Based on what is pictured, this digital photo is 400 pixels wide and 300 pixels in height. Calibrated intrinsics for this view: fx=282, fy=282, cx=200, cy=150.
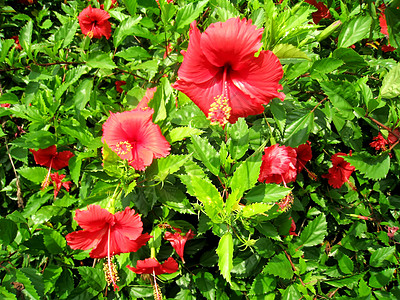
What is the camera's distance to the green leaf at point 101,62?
5.05ft

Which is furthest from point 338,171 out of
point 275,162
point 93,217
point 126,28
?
point 126,28

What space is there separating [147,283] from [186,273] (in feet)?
0.73

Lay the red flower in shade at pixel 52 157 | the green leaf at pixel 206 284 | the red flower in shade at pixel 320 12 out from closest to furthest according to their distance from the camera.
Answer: the green leaf at pixel 206 284, the red flower in shade at pixel 52 157, the red flower in shade at pixel 320 12

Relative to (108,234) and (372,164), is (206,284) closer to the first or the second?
(108,234)

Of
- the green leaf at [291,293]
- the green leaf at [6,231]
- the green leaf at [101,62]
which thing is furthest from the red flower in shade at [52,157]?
the green leaf at [291,293]

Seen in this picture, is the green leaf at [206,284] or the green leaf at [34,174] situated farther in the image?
the green leaf at [34,174]

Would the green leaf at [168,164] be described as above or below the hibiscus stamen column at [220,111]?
below

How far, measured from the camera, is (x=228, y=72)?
116cm

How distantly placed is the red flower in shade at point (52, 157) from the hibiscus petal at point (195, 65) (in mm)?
1031

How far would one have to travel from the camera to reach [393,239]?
1.82 metres

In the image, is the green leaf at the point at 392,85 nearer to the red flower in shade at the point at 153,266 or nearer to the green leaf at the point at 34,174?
the red flower in shade at the point at 153,266

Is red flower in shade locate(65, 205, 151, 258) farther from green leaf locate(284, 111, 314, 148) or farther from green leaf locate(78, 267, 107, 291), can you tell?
green leaf locate(284, 111, 314, 148)

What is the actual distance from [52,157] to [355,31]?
1.82 meters

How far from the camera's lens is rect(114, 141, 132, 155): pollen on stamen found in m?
1.20
